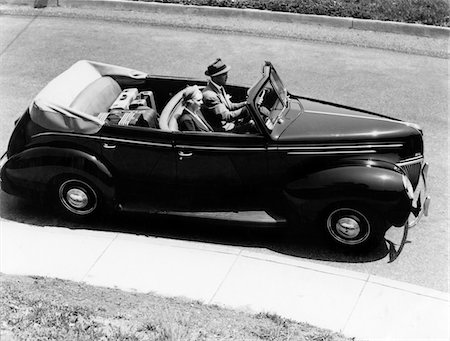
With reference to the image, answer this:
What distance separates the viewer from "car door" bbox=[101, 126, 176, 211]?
7930 millimetres

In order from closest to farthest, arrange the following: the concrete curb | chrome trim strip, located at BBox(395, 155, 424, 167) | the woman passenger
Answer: chrome trim strip, located at BBox(395, 155, 424, 167) < the woman passenger < the concrete curb

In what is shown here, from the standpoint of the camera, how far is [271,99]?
8.45 meters

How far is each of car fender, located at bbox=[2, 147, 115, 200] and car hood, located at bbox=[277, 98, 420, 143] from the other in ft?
6.66

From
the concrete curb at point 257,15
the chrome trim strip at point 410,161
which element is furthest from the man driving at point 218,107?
the concrete curb at point 257,15

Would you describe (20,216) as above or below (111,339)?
below

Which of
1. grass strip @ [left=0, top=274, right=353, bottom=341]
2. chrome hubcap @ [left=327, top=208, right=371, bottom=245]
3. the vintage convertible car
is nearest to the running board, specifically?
the vintage convertible car

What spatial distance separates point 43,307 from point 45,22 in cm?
924

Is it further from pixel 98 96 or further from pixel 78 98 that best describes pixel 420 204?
pixel 78 98

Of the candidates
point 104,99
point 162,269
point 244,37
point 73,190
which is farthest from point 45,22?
point 162,269

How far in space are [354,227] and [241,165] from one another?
53.9 inches

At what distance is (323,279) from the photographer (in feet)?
24.1

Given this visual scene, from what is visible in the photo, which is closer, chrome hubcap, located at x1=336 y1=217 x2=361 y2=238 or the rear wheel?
chrome hubcap, located at x1=336 y1=217 x2=361 y2=238

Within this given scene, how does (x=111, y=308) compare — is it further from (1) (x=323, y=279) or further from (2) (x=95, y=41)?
(2) (x=95, y=41)

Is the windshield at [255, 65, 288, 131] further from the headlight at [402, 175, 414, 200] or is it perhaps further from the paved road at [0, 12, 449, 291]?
the headlight at [402, 175, 414, 200]
